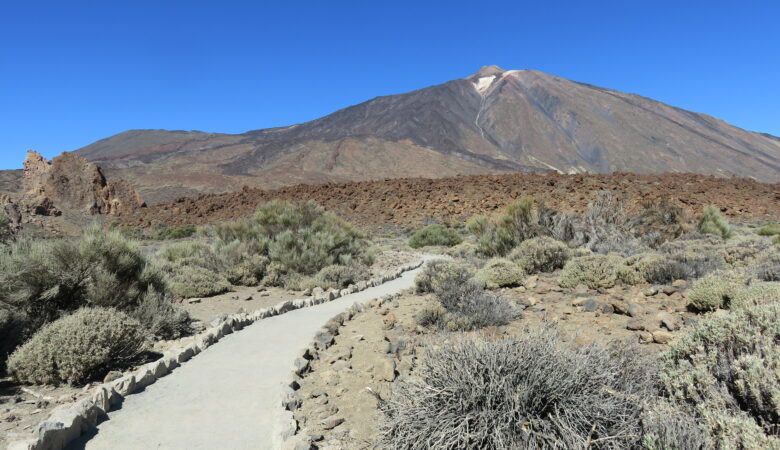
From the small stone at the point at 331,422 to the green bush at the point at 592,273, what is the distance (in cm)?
519

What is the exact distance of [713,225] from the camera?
15.0 meters

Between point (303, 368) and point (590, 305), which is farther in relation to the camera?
point (590, 305)

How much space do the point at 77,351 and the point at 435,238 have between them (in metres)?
16.5

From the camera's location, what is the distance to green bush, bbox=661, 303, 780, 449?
2395 mm

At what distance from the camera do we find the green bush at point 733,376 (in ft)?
7.86

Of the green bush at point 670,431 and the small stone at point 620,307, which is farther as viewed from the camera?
the small stone at point 620,307

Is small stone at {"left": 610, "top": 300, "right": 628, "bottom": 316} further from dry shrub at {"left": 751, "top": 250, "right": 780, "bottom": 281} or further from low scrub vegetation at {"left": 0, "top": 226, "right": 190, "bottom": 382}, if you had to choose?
low scrub vegetation at {"left": 0, "top": 226, "right": 190, "bottom": 382}

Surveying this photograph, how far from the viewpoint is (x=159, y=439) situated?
3.57m

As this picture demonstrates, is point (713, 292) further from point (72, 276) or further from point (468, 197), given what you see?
point (468, 197)

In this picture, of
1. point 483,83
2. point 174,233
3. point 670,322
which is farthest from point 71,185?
point 483,83

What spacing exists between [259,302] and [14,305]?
4.26 m

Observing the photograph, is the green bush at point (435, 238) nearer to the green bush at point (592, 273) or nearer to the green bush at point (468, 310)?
the green bush at point (592, 273)

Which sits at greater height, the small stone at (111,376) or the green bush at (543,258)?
the green bush at (543,258)

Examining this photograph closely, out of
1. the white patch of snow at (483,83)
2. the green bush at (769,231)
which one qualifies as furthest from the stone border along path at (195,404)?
the white patch of snow at (483,83)
